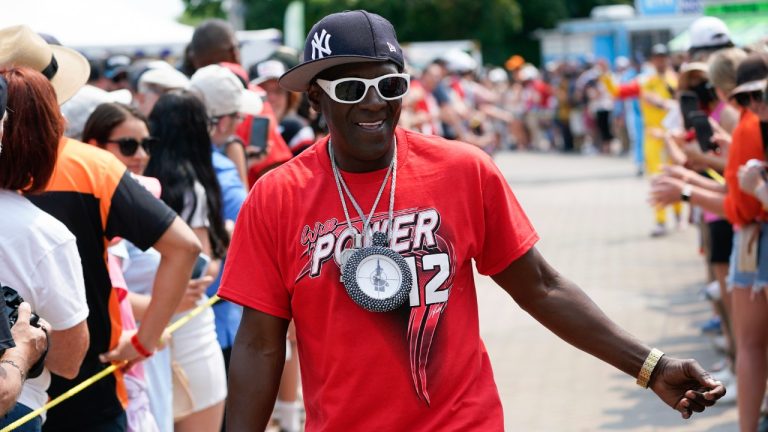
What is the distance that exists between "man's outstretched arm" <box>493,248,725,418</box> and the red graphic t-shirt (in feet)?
0.45

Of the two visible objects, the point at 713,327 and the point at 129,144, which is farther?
the point at 713,327

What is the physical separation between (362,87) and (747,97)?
3.60 meters

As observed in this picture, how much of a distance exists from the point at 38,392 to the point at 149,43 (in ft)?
45.1

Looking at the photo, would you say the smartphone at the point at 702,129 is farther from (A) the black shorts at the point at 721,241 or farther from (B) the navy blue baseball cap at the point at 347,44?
(B) the navy blue baseball cap at the point at 347,44

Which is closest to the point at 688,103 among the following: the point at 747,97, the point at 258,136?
the point at 747,97

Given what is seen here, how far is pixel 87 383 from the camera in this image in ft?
13.6

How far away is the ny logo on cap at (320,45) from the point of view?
130 inches

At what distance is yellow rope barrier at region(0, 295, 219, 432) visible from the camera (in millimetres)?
3547

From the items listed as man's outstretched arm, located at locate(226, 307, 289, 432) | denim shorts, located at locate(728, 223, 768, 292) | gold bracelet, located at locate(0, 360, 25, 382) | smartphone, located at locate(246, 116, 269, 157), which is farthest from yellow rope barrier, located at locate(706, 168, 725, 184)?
gold bracelet, located at locate(0, 360, 25, 382)

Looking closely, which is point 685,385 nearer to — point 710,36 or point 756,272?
point 756,272

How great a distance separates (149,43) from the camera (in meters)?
17.1

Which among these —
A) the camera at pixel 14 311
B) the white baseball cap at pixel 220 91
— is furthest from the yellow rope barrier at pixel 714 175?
the camera at pixel 14 311

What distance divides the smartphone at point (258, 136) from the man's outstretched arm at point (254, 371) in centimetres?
390

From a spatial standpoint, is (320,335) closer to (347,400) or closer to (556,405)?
(347,400)
